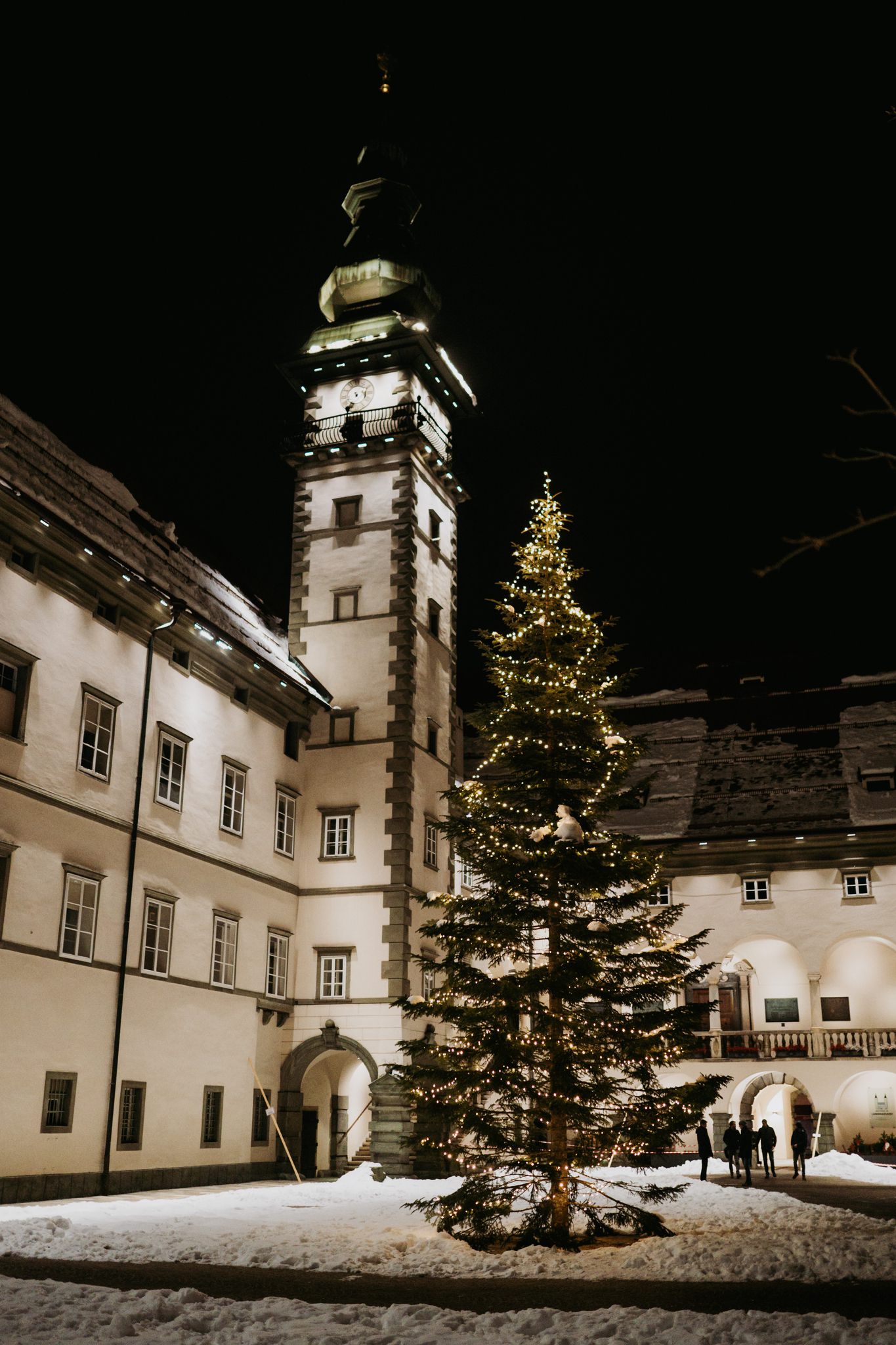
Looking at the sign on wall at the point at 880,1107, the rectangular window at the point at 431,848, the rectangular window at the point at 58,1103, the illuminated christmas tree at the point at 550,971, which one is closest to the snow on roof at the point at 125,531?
the rectangular window at the point at 431,848

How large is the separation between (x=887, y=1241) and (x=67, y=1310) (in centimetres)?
944

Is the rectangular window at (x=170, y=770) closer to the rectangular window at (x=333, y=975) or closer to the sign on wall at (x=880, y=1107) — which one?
the rectangular window at (x=333, y=975)

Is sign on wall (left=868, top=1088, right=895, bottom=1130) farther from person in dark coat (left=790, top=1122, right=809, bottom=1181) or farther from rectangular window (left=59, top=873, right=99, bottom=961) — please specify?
rectangular window (left=59, top=873, right=99, bottom=961)

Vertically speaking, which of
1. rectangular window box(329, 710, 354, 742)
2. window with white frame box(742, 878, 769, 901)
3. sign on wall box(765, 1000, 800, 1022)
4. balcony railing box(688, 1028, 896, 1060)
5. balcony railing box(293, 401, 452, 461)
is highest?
balcony railing box(293, 401, 452, 461)

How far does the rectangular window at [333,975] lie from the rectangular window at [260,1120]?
10.2ft

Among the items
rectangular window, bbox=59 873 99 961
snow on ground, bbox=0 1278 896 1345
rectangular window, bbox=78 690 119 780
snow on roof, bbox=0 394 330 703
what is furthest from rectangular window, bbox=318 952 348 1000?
snow on ground, bbox=0 1278 896 1345

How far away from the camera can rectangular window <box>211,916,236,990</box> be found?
30203 mm

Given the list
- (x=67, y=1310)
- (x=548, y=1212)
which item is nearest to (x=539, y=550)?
(x=548, y=1212)

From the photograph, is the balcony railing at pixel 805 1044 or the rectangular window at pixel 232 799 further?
the balcony railing at pixel 805 1044

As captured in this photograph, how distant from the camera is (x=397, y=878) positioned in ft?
111

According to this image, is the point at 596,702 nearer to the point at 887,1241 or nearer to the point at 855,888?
the point at 887,1241

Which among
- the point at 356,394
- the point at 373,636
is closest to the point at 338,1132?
the point at 373,636

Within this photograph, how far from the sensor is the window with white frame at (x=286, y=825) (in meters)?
34.1

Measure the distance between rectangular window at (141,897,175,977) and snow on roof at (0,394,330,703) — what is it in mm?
6727
